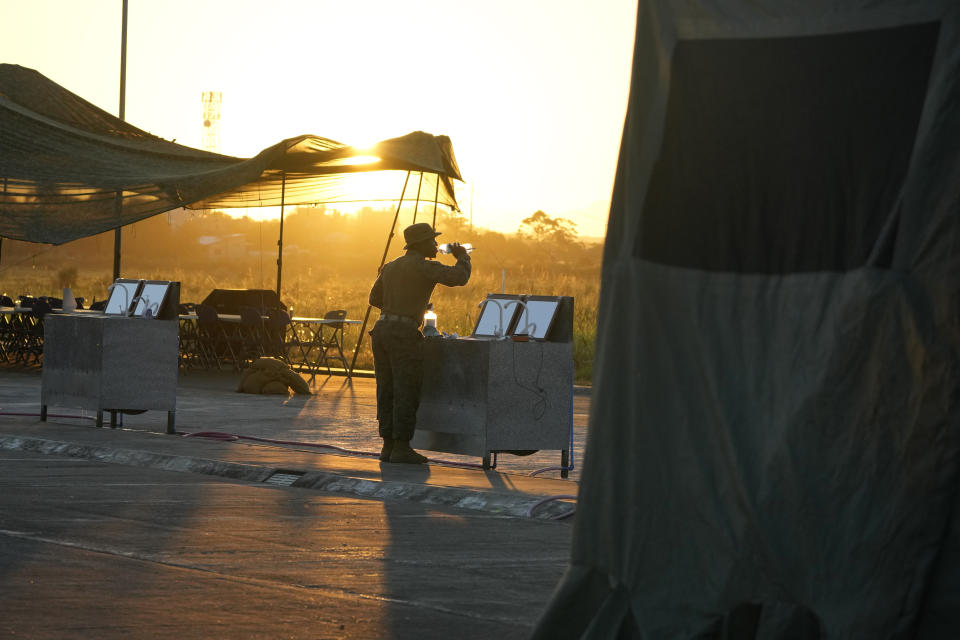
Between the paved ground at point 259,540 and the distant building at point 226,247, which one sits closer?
the paved ground at point 259,540

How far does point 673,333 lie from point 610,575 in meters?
0.79

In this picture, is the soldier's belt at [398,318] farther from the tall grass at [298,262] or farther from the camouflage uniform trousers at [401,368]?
the tall grass at [298,262]

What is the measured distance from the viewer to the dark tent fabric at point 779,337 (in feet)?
13.7

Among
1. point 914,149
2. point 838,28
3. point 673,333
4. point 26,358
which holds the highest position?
point 838,28

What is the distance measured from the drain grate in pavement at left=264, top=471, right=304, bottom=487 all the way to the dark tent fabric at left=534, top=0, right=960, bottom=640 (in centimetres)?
582

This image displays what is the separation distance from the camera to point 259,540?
7781 mm

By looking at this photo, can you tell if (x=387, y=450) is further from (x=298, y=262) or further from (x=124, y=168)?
(x=298, y=262)

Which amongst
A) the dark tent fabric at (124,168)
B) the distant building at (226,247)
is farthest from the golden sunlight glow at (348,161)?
the distant building at (226,247)

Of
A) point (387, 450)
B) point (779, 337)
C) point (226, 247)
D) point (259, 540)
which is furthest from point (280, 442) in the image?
point (226, 247)

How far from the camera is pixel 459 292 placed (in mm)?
54062

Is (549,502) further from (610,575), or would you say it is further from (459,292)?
(459,292)

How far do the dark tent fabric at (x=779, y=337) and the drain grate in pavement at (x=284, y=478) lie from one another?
5.82 meters

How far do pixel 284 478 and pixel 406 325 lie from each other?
162 cm

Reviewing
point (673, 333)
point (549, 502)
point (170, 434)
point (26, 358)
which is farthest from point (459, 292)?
point (673, 333)
